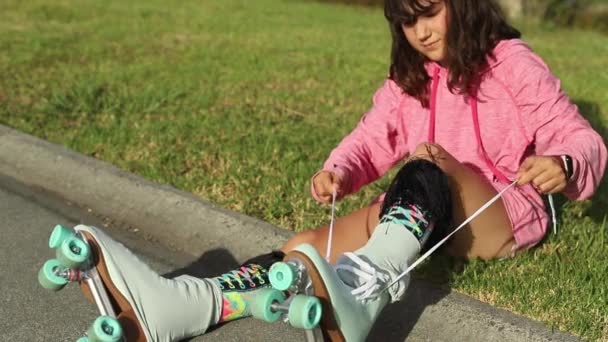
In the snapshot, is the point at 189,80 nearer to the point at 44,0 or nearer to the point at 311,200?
the point at 311,200

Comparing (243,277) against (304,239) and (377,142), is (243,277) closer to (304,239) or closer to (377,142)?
(304,239)

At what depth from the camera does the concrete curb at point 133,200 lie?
3525mm

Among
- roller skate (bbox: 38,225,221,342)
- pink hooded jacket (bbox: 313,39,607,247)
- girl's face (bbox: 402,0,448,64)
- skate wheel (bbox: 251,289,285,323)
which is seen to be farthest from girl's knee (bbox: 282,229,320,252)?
skate wheel (bbox: 251,289,285,323)

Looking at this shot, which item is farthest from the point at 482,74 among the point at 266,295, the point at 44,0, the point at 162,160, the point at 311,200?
the point at 44,0

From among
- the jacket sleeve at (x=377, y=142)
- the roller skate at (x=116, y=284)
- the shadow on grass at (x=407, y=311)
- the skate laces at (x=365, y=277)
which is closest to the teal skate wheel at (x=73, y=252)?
the roller skate at (x=116, y=284)

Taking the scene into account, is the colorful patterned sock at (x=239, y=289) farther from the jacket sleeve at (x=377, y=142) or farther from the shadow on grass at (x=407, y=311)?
the jacket sleeve at (x=377, y=142)

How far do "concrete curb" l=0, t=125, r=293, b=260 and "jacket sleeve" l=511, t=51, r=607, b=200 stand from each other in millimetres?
1041

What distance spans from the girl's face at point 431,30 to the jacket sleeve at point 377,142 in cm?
29

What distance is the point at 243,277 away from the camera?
2758 mm

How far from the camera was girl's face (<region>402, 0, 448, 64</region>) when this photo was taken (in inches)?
114

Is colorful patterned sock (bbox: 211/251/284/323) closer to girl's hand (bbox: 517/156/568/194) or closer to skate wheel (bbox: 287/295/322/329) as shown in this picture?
skate wheel (bbox: 287/295/322/329)

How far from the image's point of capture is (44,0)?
1030 centimetres

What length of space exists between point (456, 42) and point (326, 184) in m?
0.64

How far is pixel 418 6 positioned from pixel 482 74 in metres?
0.39
